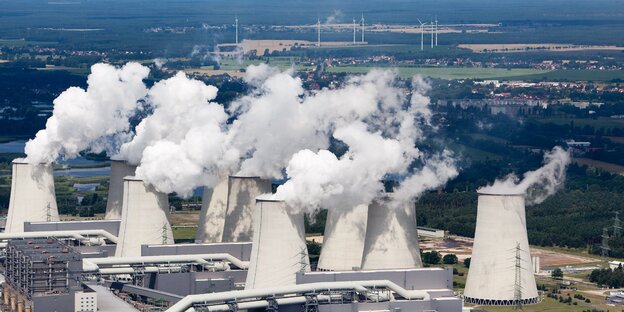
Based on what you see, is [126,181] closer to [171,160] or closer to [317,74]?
[171,160]

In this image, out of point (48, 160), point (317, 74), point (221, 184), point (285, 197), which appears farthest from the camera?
point (317, 74)

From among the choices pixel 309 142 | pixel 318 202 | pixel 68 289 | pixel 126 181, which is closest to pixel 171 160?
pixel 126 181

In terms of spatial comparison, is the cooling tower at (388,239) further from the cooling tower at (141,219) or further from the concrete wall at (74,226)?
the concrete wall at (74,226)

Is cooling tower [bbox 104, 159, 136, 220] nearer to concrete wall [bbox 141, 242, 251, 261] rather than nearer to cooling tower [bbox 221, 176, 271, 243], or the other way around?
cooling tower [bbox 221, 176, 271, 243]

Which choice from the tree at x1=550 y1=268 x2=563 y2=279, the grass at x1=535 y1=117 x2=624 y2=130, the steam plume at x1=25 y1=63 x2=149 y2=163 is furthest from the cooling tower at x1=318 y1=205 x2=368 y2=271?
the grass at x1=535 y1=117 x2=624 y2=130

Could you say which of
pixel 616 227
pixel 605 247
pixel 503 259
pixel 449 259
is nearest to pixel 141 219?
pixel 449 259

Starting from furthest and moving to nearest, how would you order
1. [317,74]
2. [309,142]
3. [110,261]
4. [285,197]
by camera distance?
[317,74]
[309,142]
[110,261]
[285,197]

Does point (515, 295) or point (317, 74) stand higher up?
point (317, 74)
